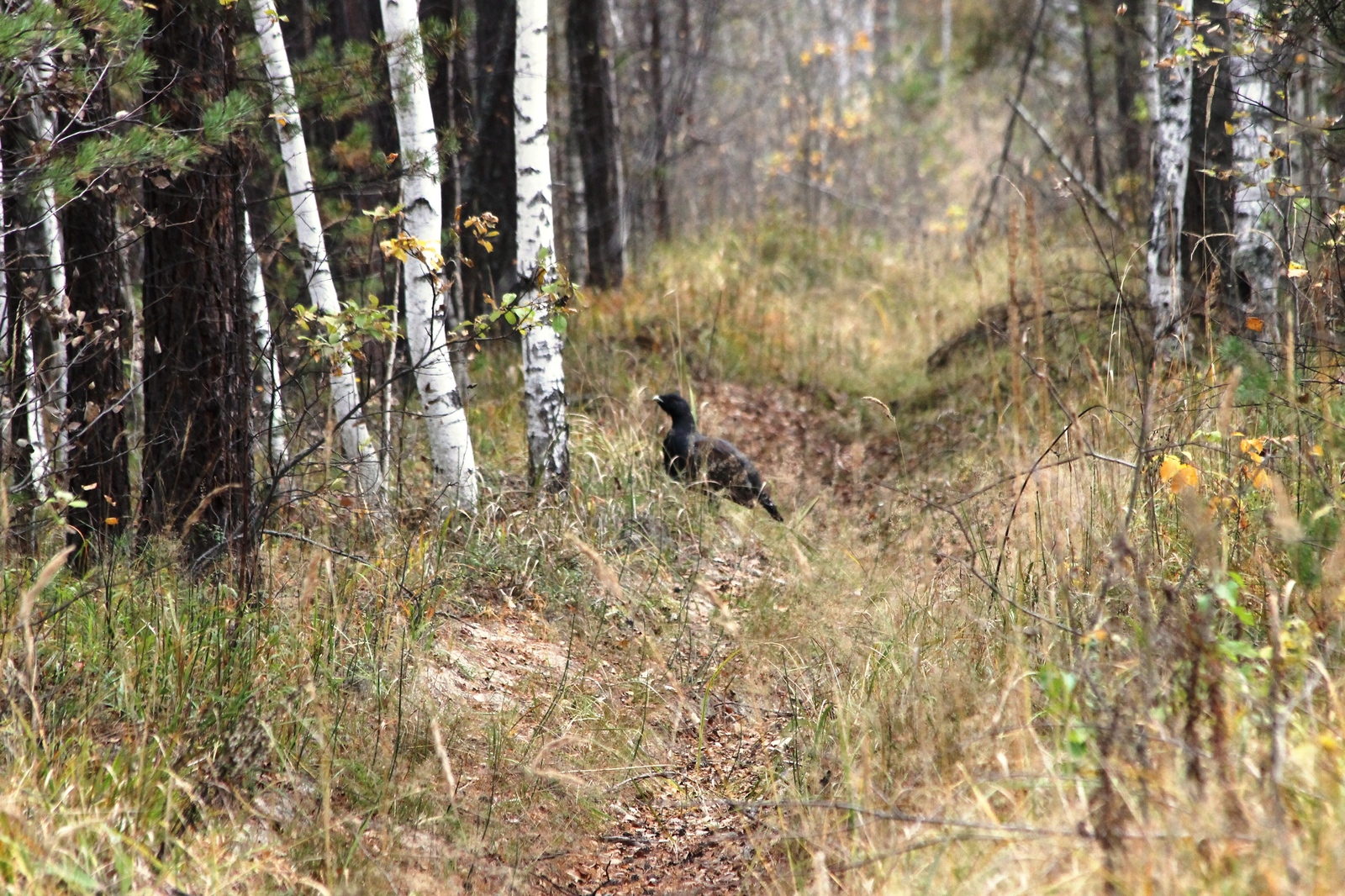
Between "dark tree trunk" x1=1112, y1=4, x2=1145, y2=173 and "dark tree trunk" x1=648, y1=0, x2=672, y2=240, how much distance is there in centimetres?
418

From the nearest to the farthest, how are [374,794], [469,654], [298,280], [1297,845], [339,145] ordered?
[1297,845]
[374,794]
[469,654]
[339,145]
[298,280]

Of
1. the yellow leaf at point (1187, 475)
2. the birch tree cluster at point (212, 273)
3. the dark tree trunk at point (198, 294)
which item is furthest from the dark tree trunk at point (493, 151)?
the yellow leaf at point (1187, 475)

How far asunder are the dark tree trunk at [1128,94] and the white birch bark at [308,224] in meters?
6.80

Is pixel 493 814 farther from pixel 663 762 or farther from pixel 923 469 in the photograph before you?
pixel 923 469

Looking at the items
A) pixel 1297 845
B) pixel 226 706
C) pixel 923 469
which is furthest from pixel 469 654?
pixel 923 469

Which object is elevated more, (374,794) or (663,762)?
(374,794)

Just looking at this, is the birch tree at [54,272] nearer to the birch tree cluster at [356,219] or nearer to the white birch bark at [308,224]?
the birch tree cluster at [356,219]

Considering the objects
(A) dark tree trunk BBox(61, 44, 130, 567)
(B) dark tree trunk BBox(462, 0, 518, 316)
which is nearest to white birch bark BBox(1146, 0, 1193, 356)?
(B) dark tree trunk BBox(462, 0, 518, 316)

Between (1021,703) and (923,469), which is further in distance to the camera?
(923,469)

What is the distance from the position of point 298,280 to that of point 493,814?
5.09 m

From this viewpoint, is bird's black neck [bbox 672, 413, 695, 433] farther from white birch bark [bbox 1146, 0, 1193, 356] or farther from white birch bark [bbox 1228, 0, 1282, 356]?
white birch bark [bbox 1228, 0, 1282, 356]

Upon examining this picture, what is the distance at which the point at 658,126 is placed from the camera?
10.3 m

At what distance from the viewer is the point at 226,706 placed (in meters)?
2.99

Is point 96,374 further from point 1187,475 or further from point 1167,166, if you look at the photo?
point 1167,166
